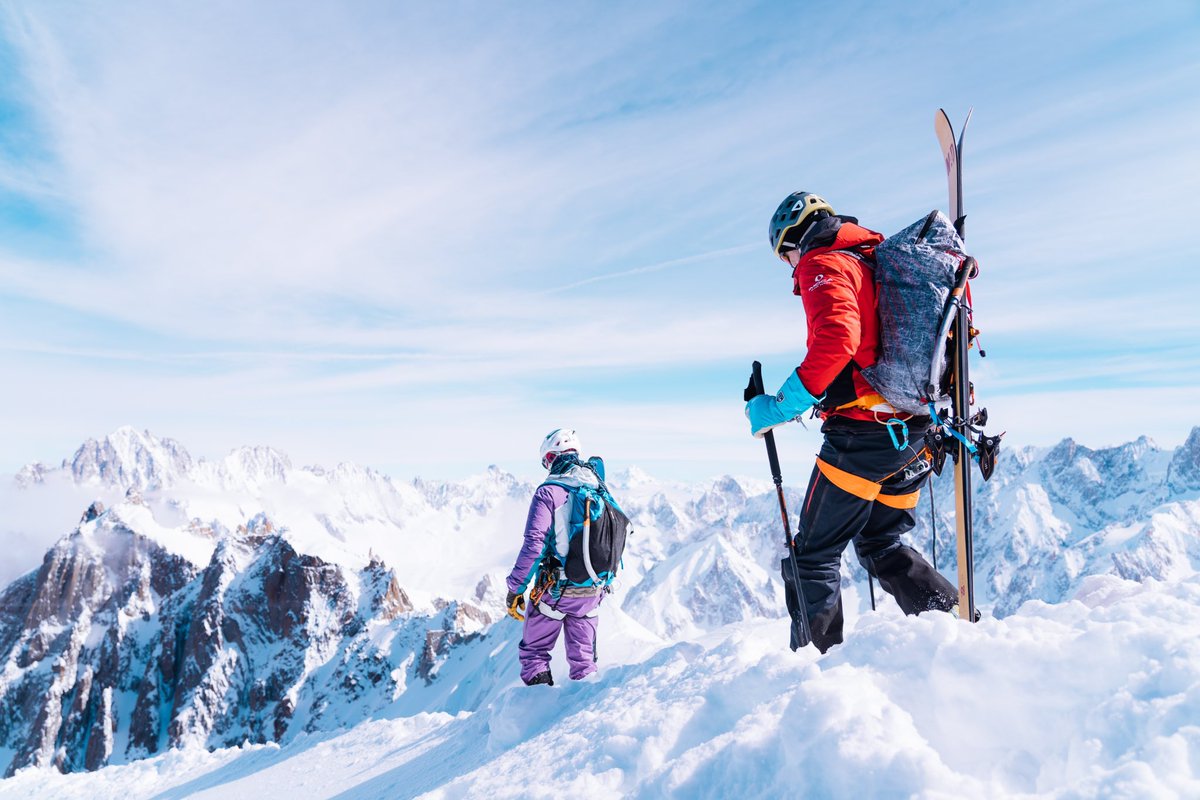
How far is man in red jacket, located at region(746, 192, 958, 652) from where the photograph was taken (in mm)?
4672

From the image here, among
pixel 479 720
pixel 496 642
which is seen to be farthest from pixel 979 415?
pixel 496 642

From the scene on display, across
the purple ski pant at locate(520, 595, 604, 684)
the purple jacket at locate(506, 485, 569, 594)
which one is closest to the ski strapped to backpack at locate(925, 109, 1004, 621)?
the purple jacket at locate(506, 485, 569, 594)

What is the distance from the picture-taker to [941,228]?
4.91 meters

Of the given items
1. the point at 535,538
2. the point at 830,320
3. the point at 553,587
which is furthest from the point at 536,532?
the point at 830,320

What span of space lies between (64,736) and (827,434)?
169 metres

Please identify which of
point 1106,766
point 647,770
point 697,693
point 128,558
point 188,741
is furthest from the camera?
point 128,558

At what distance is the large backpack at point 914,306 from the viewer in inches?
186

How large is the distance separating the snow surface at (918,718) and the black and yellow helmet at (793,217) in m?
3.01

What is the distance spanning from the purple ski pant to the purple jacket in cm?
62

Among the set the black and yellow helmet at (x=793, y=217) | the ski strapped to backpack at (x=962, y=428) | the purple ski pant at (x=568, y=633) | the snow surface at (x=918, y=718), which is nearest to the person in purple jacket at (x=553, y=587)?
the purple ski pant at (x=568, y=633)

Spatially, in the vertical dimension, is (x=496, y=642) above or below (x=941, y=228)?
below

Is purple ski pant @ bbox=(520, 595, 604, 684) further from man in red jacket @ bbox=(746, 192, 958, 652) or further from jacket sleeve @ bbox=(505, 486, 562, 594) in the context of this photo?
man in red jacket @ bbox=(746, 192, 958, 652)

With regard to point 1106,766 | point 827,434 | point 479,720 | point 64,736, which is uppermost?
point 827,434

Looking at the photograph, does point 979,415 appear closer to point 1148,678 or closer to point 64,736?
point 1148,678
